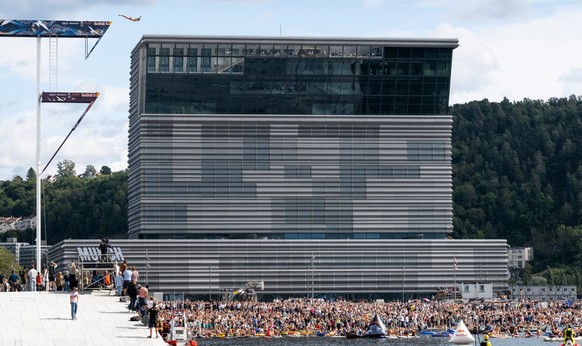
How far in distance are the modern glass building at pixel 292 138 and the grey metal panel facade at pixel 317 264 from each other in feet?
7.78

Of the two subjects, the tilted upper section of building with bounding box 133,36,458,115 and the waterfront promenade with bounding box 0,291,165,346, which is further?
the tilted upper section of building with bounding box 133,36,458,115

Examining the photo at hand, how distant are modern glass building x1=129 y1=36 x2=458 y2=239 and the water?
46862mm

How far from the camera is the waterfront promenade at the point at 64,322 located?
6438 centimetres

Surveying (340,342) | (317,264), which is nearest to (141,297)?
(340,342)

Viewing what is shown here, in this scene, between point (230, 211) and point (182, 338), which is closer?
point (182, 338)

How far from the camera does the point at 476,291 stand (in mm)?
164500

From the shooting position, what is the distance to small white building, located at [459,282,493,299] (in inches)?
6462

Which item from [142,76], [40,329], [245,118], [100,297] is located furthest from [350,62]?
[40,329]

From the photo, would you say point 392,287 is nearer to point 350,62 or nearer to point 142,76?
point 350,62

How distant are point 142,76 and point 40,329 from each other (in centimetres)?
10145

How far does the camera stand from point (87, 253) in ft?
519

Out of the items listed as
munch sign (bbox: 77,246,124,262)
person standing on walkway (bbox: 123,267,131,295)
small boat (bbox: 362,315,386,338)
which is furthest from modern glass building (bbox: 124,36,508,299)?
person standing on walkway (bbox: 123,267,131,295)

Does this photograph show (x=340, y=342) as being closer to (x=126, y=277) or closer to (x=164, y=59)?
(x=126, y=277)

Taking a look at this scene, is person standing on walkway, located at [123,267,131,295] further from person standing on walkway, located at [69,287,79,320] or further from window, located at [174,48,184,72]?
window, located at [174,48,184,72]
